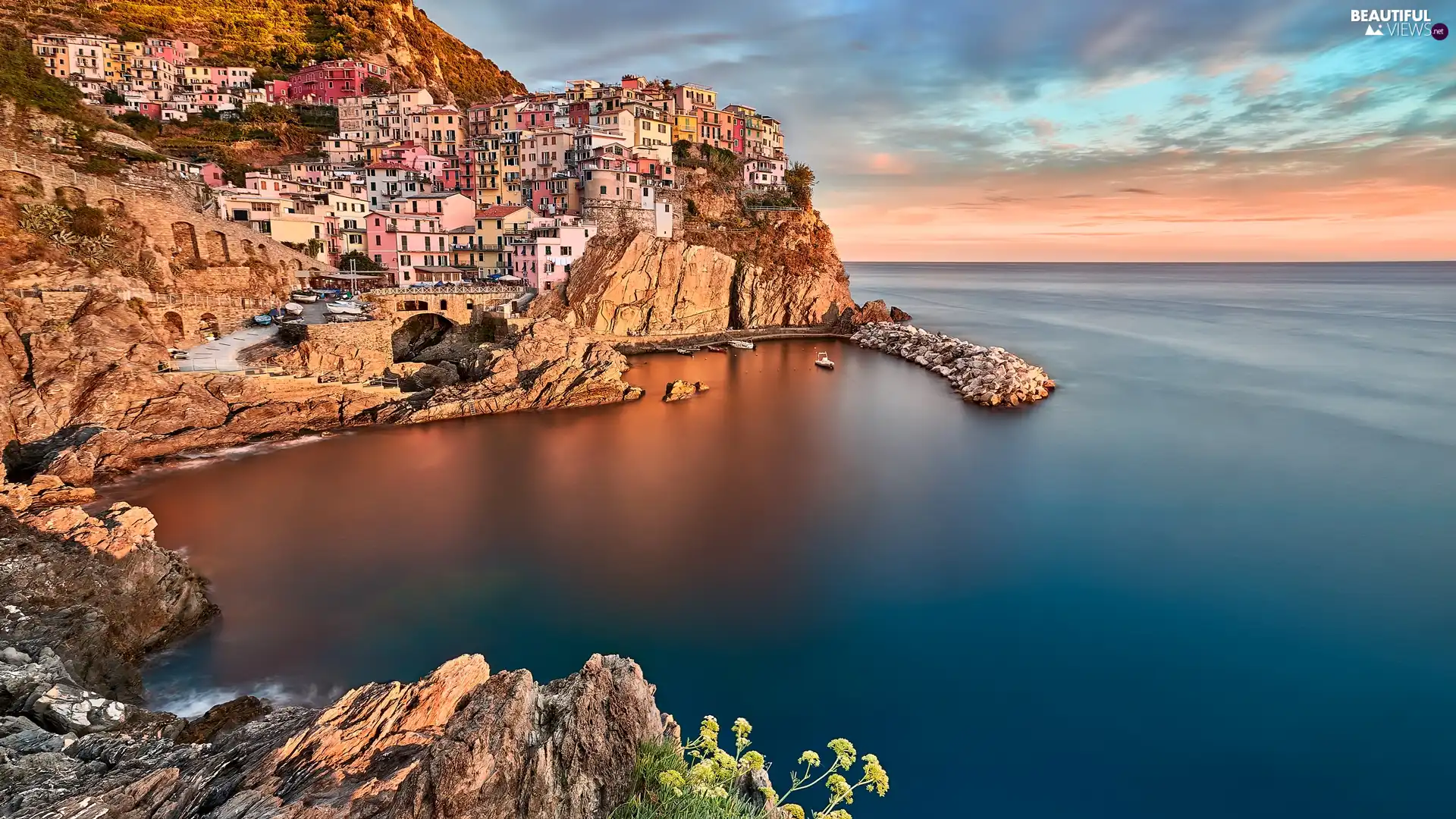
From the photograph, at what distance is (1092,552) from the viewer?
17188 millimetres

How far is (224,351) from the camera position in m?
25.7

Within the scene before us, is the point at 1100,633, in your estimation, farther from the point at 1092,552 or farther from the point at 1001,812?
the point at 1001,812

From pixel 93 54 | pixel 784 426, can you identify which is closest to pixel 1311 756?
pixel 784 426

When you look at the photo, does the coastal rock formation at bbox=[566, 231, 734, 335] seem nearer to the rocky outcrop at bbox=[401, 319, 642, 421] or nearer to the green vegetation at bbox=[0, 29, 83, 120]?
the rocky outcrop at bbox=[401, 319, 642, 421]

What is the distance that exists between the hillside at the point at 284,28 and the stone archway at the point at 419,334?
1635 inches

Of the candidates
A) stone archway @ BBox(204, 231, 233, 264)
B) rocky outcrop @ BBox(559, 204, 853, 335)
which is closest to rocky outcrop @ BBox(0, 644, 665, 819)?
stone archway @ BBox(204, 231, 233, 264)

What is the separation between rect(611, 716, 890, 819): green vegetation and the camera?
16.1ft

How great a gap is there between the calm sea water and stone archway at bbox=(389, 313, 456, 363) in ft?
33.0

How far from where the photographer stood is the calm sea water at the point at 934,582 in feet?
35.4

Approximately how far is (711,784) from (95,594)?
11271 mm

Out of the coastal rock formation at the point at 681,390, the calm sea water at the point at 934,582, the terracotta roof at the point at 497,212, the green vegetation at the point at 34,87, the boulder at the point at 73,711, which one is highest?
the green vegetation at the point at 34,87

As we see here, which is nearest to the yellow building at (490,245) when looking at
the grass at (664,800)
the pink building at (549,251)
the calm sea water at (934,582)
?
the pink building at (549,251)

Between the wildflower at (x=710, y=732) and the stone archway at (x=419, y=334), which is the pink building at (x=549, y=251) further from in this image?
the wildflower at (x=710, y=732)

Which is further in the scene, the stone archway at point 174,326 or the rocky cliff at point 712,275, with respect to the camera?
the rocky cliff at point 712,275
